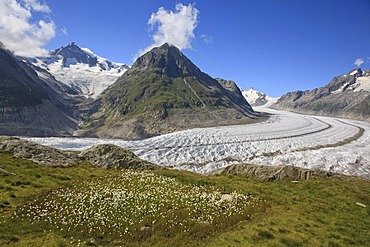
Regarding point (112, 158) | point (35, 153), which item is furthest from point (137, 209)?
point (35, 153)

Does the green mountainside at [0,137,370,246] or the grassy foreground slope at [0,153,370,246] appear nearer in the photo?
the grassy foreground slope at [0,153,370,246]

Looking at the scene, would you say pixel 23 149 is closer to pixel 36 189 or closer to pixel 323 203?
pixel 36 189

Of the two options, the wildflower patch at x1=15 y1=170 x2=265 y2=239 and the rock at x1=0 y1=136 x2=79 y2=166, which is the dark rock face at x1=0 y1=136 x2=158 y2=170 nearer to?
the rock at x1=0 y1=136 x2=79 y2=166

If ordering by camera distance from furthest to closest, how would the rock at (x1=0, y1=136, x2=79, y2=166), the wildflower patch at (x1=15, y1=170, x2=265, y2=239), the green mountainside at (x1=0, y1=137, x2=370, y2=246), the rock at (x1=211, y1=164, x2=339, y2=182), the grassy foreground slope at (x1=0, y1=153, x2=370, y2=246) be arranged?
the rock at (x1=211, y1=164, x2=339, y2=182) → the rock at (x1=0, y1=136, x2=79, y2=166) → the wildflower patch at (x1=15, y1=170, x2=265, y2=239) → the green mountainside at (x1=0, y1=137, x2=370, y2=246) → the grassy foreground slope at (x1=0, y1=153, x2=370, y2=246)

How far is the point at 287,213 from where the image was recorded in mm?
27375

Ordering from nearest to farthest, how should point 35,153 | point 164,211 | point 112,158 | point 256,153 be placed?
point 164,211 → point 35,153 → point 112,158 → point 256,153

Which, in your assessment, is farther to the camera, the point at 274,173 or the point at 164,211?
the point at 274,173

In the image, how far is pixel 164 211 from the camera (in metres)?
25.0

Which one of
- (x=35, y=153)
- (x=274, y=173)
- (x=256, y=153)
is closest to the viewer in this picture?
(x=35, y=153)

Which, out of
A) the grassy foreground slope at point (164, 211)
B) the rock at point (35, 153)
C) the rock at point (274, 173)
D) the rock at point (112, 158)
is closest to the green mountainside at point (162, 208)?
the grassy foreground slope at point (164, 211)

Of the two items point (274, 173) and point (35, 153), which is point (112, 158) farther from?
point (274, 173)

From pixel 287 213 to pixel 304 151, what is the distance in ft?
284

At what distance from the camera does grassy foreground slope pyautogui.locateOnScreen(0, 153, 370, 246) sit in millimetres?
20812

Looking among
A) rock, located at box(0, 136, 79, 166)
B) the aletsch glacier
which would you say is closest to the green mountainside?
rock, located at box(0, 136, 79, 166)
